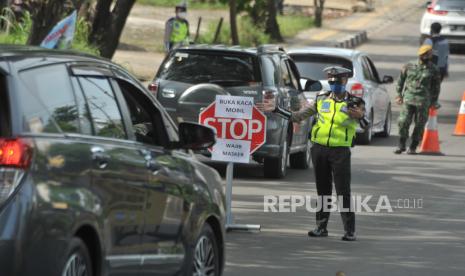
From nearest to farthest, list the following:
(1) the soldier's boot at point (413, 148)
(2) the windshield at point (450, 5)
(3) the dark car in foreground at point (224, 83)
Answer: (3) the dark car in foreground at point (224, 83), (1) the soldier's boot at point (413, 148), (2) the windshield at point (450, 5)

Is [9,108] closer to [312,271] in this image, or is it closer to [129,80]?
[129,80]

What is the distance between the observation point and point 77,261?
21.8 feet

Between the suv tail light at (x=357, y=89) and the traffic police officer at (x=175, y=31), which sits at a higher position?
the suv tail light at (x=357, y=89)

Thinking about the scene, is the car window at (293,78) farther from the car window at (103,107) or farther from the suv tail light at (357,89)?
the car window at (103,107)

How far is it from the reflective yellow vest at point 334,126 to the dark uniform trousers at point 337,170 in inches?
2.7

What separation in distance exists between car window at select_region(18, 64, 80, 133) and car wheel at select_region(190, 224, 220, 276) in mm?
1728

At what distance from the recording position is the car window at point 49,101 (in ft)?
21.2

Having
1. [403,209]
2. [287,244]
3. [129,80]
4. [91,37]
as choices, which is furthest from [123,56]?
[129,80]

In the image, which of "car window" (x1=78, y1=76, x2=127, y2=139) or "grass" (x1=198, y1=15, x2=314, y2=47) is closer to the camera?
"car window" (x1=78, y1=76, x2=127, y2=139)

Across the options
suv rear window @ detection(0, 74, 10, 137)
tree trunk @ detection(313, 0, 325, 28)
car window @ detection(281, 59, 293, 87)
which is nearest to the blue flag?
car window @ detection(281, 59, 293, 87)

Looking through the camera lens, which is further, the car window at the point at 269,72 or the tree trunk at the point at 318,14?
the tree trunk at the point at 318,14

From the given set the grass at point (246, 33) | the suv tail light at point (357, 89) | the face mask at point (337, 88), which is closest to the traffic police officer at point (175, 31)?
the grass at point (246, 33)

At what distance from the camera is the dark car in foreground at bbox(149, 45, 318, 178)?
16.9 metres

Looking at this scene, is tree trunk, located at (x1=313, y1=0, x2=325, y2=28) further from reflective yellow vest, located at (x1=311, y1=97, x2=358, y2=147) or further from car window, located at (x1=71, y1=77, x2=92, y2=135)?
car window, located at (x1=71, y1=77, x2=92, y2=135)
